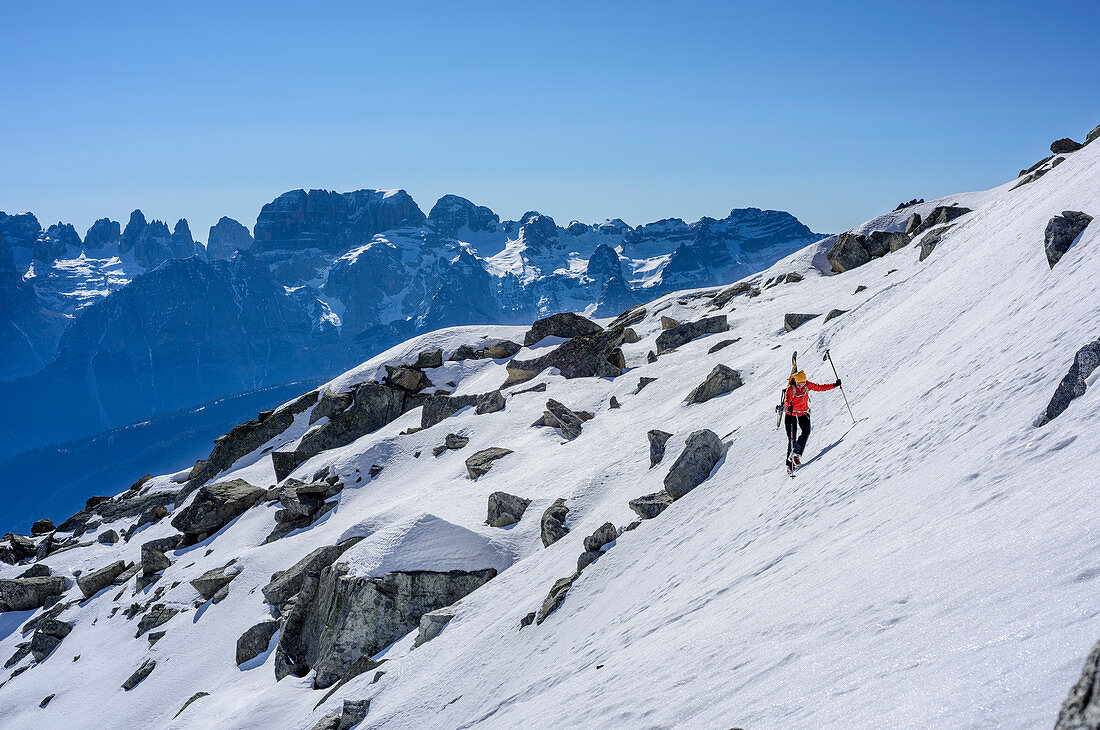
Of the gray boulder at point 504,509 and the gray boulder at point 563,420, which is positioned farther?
the gray boulder at point 563,420

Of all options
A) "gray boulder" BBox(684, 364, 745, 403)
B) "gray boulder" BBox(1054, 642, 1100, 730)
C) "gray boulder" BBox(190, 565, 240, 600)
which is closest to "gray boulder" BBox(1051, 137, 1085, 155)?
"gray boulder" BBox(684, 364, 745, 403)

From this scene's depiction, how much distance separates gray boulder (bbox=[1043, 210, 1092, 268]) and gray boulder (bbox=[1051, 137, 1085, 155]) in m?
29.9

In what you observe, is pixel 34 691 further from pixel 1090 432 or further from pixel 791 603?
pixel 1090 432

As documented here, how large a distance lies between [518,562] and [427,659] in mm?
4726

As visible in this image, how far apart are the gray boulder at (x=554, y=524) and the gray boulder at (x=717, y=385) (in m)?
8.70

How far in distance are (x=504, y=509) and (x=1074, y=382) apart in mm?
17224

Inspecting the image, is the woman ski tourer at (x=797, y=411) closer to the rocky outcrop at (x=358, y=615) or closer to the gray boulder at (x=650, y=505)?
the gray boulder at (x=650, y=505)

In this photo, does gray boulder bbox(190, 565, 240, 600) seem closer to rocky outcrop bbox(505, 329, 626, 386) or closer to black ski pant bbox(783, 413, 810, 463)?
rocky outcrop bbox(505, 329, 626, 386)

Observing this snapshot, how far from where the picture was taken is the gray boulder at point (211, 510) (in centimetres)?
3450

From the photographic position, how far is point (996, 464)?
29.1ft

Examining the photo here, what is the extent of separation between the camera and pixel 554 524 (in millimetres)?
20719

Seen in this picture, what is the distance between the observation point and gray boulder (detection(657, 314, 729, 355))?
40.0 metres

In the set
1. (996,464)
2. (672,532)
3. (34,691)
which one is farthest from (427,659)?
(34,691)

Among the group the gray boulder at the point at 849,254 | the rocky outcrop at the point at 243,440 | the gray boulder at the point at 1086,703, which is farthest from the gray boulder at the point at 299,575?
the gray boulder at the point at 849,254
